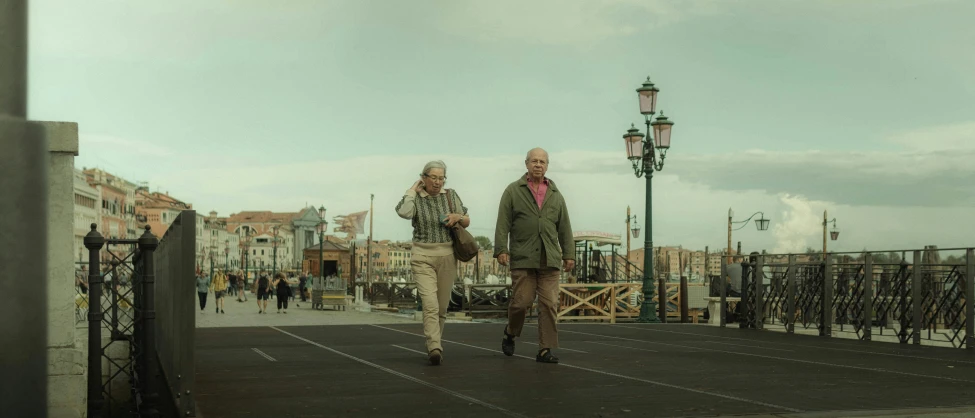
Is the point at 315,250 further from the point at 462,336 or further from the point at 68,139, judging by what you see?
the point at 68,139

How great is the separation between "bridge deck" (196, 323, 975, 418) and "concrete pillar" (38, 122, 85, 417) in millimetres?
792

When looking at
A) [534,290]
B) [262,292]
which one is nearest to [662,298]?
[262,292]

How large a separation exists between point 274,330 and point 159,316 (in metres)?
7.63

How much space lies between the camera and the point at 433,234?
9.36 meters

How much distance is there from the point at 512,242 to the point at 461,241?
0.70 metres

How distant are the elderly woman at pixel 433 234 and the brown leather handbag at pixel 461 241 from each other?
2 cm

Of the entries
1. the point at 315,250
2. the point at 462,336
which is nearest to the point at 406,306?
the point at 315,250

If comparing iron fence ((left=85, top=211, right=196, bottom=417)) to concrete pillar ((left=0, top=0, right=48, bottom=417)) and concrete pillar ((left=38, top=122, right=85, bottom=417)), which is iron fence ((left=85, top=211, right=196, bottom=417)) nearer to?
concrete pillar ((left=38, top=122, right=85, bottom=417))

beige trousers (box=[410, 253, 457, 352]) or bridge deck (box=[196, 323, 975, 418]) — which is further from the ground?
beige trousers (box=[410, 253, 457, 352])

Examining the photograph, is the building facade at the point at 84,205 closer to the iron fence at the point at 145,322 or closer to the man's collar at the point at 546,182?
the iron fence at the point at 145,322

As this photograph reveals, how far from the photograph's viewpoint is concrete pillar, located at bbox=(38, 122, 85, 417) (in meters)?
5.37

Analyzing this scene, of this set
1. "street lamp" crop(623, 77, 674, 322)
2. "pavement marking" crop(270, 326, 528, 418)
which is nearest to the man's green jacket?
"pavement marking" crop(270, 326, 528, 418)

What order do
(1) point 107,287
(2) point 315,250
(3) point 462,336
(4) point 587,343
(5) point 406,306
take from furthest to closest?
(2) point 315,250
(5) point 406,306
(3) point 462,336
(4) point 587,343
(1) point 107,287

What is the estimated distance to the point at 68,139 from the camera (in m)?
5.38
